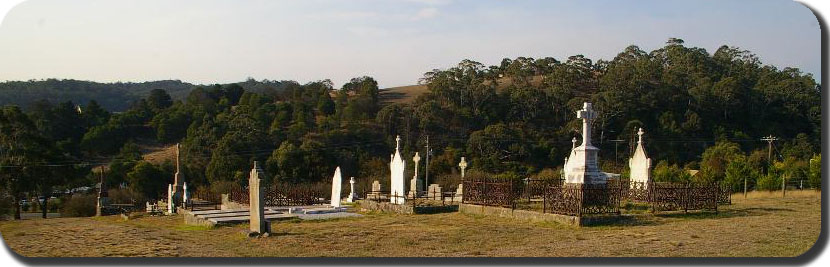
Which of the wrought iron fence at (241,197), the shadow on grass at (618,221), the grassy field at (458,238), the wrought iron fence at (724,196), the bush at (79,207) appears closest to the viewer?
the grassy field at (458,238)

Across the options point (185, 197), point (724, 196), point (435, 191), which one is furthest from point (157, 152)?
point (724, 196)

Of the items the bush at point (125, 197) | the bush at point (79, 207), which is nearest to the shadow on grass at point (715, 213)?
the bush at point (79, 207)

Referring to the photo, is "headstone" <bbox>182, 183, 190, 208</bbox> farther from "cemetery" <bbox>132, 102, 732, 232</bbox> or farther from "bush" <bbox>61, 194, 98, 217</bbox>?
"bush" <bbox>61, 194, 98, 217</bbox>

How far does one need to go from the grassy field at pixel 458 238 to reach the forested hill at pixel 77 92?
39.0m

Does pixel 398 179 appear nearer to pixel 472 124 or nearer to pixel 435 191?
pixel 435 191

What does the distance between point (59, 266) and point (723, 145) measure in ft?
155

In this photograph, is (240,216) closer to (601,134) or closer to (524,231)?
(524,231)

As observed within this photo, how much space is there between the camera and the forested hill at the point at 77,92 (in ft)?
167

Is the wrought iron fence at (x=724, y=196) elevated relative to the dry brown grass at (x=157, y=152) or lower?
lower

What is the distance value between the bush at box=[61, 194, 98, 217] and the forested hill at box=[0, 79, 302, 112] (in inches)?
701

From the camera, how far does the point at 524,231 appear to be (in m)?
13.1

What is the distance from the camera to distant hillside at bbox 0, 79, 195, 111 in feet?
167

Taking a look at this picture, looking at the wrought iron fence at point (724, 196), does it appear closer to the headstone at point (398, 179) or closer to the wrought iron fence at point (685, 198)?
the wrought iron fence at point (685, 198)

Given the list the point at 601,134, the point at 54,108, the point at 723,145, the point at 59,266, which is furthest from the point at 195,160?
the point at 59,266
